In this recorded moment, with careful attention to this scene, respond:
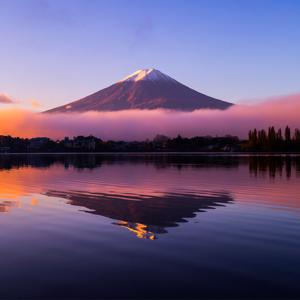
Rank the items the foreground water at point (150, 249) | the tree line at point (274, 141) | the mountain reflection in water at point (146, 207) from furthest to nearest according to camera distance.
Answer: the tree line at point (274, 141)
the mountain reflection in water at point (146, 207)
the foreground water at point (150, 249)

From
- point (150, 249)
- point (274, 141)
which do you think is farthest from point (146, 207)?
point (274, 141)

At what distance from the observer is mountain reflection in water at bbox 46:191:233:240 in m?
13.8

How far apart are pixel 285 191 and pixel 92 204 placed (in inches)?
468

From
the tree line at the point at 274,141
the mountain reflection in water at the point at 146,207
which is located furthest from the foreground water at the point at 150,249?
the tree line at the point at 274,141

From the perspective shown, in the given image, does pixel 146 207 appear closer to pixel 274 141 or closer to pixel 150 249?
pixel 150 249

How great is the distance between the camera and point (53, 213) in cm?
1616

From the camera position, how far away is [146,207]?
17.9 m

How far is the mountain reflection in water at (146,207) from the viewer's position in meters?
13.8

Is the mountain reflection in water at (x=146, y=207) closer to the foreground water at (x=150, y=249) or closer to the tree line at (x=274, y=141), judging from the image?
the foreground water at (x=150, y=249)

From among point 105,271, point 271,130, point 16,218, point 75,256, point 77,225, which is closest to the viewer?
point 105,271

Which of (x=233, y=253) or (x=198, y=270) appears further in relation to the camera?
(x=233, y=253)

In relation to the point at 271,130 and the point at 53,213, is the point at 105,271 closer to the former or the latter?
the point at 53,213

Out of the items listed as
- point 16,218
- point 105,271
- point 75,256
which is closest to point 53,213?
point 16,218

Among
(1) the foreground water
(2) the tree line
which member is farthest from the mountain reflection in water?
(2) the tree line
